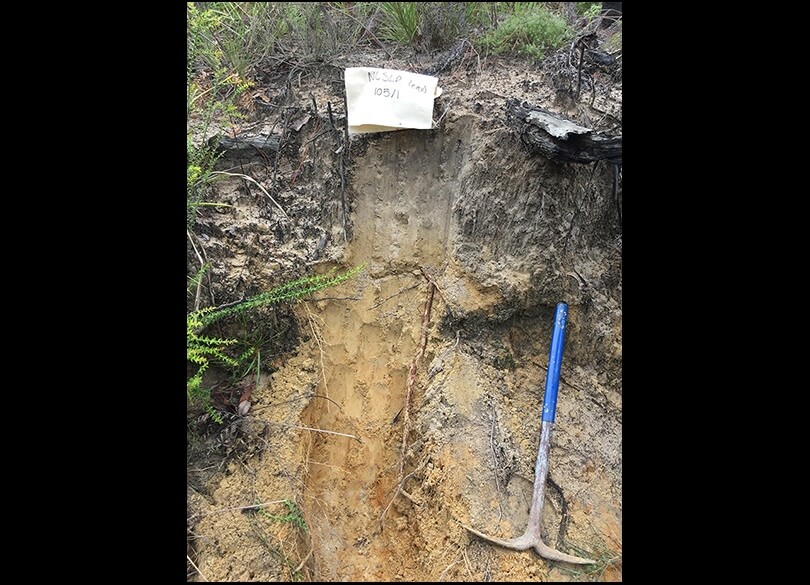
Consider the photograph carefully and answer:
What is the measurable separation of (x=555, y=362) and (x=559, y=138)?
82cm

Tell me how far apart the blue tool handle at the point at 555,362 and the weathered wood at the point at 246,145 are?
1309 millimetres

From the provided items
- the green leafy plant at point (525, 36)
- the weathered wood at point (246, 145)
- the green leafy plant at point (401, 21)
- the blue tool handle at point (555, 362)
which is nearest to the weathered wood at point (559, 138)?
the green leafy plant at point (525, 36)

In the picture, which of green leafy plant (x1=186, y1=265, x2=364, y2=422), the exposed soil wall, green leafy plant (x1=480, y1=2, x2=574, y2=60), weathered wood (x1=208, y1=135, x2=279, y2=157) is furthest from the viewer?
green leafy plant (x1=480, y1=2, x2=574, y2=60)

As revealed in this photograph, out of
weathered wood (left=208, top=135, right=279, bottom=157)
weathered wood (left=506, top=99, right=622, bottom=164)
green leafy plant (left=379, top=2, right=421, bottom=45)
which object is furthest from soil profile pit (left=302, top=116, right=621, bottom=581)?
green leafy plant (left=379, top=2, right=421, bottom=45)

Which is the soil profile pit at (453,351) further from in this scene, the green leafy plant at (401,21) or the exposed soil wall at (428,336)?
the green leafy plant at (401,21)

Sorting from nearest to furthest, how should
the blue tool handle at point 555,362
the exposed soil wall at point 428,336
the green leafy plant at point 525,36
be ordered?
the exposed soil wall at point 428,336, the blue tool handle at point 555,362, the green leafy plant at point 525,36

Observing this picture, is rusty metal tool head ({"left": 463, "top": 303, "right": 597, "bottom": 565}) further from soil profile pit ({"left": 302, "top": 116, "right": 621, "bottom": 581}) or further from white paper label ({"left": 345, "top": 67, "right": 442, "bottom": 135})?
white paper label ({"left": 345, "top": 67, "right": 442, "bottom": 135})

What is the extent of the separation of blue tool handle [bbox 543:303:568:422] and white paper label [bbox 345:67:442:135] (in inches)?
35.4

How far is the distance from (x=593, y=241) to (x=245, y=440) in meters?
1.55

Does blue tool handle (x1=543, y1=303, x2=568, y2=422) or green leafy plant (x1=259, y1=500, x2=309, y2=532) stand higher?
blue tool handle (x1=543, y1=303, x2=568, y2=422)

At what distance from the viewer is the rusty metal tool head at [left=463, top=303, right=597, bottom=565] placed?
1.83 m

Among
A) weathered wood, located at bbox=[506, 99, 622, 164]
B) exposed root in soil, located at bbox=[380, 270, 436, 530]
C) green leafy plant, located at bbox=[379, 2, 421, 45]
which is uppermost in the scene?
green leafy plant, located at bbox=[379, 2, 421, 45]

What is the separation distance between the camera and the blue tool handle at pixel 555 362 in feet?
6.83

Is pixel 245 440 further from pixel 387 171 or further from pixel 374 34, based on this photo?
pixel 374 34
